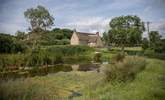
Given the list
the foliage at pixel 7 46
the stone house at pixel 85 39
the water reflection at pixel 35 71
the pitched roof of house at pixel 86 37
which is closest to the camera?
the water reflection at pixel 35 71

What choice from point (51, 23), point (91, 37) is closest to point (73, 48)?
point (51, 23)

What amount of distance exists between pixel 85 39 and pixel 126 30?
62.3 feet

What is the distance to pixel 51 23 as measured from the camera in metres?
35.2

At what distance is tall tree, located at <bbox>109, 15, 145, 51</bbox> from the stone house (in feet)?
50.3

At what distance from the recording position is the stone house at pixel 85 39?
49.9 m

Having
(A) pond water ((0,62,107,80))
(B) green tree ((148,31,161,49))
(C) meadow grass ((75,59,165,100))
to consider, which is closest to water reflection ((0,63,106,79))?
(A) pond water ((0,62,107,80))

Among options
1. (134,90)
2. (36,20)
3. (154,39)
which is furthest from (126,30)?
(134,90)

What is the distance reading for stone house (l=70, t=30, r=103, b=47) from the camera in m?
49.9

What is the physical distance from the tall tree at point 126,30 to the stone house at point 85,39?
1532cm

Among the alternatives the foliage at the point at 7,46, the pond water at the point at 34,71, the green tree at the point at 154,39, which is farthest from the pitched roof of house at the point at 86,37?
the pond water at the point at 34,71

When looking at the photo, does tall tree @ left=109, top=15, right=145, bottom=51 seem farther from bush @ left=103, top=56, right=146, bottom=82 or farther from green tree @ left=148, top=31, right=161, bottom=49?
bush @ left=103, top=56, right=146, bottom=82

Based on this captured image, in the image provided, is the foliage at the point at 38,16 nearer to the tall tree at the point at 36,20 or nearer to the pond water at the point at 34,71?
the tall tree at the point at 36,20

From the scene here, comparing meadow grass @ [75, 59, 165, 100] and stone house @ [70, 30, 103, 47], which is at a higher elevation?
stone house @ [70, 30, 103, 47]

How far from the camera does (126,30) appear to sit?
33.5 m
